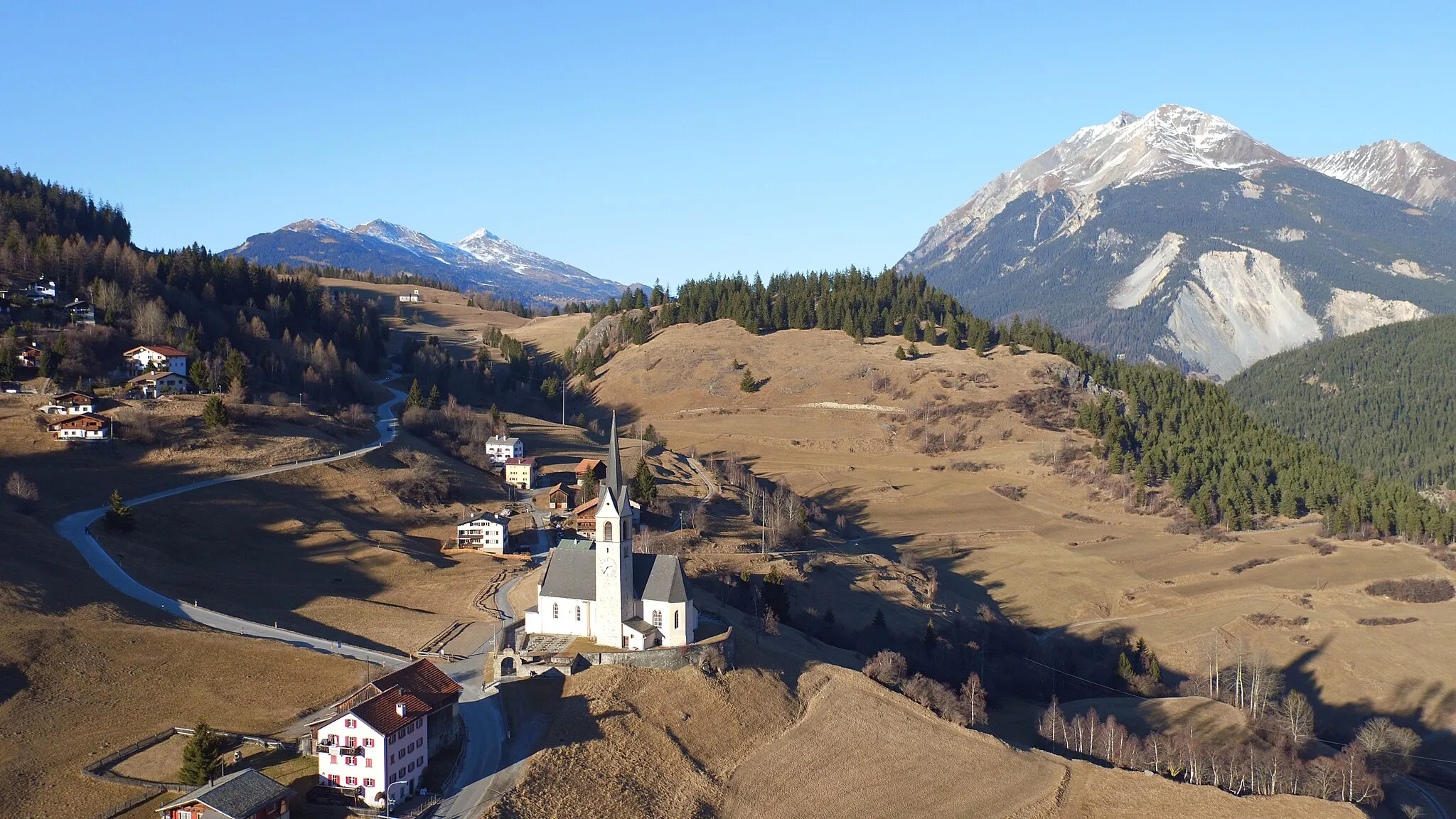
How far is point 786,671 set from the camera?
6206 centimetres

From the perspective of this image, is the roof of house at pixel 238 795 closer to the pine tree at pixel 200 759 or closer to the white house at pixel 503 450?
the pine tree at pixel 200 759

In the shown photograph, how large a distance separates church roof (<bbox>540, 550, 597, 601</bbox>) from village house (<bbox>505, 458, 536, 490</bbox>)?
4578 cm

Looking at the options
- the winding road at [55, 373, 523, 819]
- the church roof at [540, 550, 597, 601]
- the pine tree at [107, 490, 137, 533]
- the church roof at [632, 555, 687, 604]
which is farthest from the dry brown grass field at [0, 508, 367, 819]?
the church roof at [632, 555, 687, 604]

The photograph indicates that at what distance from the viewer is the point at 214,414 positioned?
94.6 m

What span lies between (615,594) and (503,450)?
56.7 meters

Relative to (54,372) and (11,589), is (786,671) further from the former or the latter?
(54,372)

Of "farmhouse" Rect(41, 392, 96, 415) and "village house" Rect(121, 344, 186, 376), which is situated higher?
"village house" Rect(121, 344, 186, 376)

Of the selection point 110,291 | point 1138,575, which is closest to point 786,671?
point 1138,575

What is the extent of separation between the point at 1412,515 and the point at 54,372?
132897mm

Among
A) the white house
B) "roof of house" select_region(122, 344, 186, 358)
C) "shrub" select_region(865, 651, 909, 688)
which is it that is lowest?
"shrub" select_region(865, 651, 909, 688)

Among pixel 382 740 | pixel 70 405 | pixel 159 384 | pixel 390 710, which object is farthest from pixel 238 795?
pixel 159 384

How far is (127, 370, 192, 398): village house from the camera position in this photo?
10425cm

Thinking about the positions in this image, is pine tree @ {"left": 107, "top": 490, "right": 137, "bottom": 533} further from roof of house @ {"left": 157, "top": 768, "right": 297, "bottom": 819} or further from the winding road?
roof of house @ {"left": 157, "top": 768, "right": 297, "bottom": 819}

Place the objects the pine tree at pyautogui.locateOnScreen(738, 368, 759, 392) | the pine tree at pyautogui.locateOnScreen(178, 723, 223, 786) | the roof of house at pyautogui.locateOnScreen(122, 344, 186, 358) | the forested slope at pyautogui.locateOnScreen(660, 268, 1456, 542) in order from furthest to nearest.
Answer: the pine tree at pyautogui.locateOnScreen(738, 368, 759, 392) → the forested slope at pyautogui.locateOnScreen(660, 268, 1456, 542) → the roof of house at pyautogui.locateOnScreen(122, 344, 186, 358) → the pine tree at pyautogui.locateOnScreen(178, 723, 223, 786)
